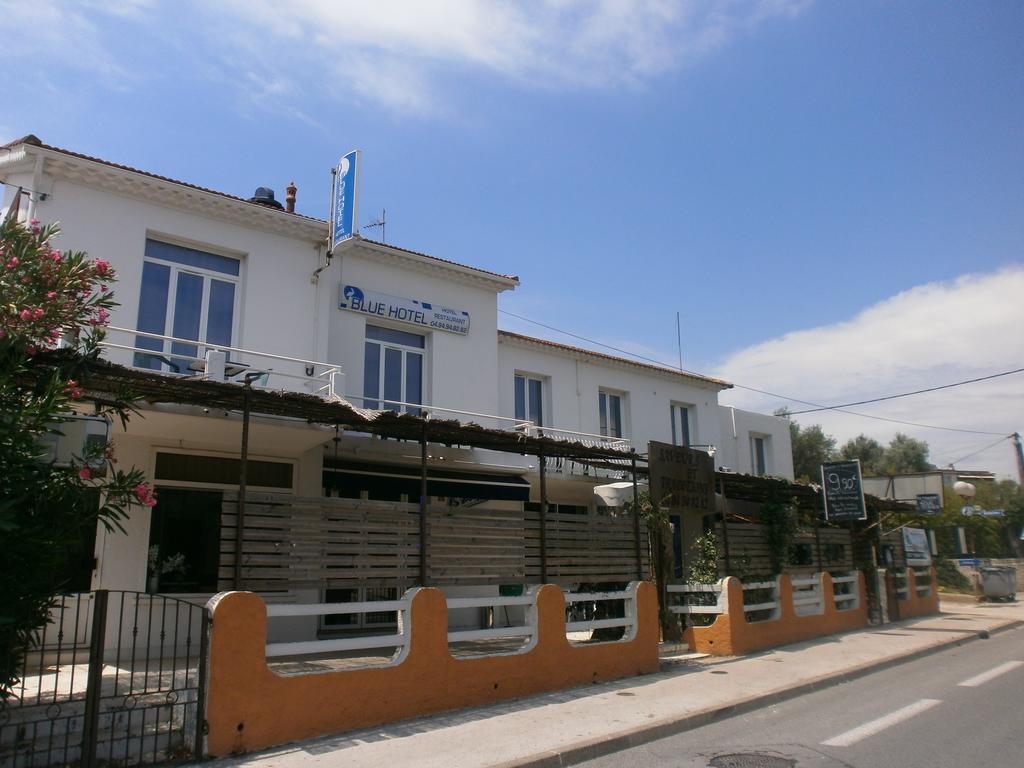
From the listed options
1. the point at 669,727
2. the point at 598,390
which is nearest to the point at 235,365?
the point at 669,727

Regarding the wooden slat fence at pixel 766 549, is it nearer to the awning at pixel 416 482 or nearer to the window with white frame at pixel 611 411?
the awning at pixel 416 482

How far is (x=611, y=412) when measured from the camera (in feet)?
70.1

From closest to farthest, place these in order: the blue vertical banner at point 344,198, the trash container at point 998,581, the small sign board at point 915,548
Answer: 1. the blue vertical banner at point 344,198
2. the small sign board at point 915,548
3. the trash container at point 998,581

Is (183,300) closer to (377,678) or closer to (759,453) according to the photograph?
(377,678)

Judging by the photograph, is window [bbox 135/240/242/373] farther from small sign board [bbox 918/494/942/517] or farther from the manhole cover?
small sign board [bbox 918/494/942/517]

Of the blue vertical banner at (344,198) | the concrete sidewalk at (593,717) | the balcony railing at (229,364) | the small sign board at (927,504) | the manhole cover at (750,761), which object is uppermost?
the blue vertical banner at (344,198)

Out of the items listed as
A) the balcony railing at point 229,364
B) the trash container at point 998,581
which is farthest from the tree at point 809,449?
the balcony railing at point 229,364

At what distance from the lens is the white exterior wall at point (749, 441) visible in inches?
961

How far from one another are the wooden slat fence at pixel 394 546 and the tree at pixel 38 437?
70.6 inches

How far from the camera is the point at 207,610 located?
7125 mm

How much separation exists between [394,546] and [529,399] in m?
10.4

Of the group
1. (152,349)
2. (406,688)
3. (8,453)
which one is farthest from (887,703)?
(152,349)

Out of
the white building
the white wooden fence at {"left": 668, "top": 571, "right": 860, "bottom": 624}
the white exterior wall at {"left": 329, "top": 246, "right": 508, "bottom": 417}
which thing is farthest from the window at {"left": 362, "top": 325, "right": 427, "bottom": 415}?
the white wooden fence at {"left": 668, "top": 571, "right": 860, "bottom": 624}

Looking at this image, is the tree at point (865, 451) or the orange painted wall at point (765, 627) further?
the tree at point (865, 451)
